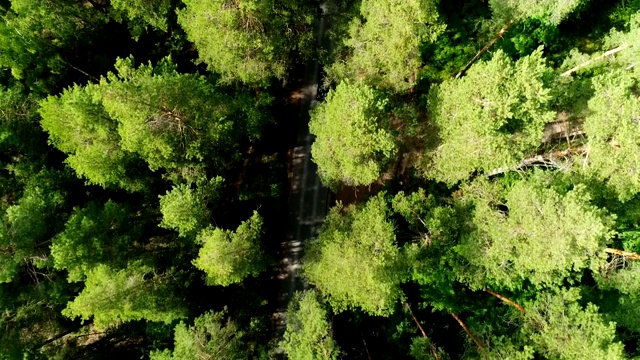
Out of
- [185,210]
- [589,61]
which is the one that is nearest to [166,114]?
[185,210]

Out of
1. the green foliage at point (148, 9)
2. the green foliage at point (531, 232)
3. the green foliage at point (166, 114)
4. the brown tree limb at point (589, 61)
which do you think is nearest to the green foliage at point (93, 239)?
the green foliage at point (166, 114)

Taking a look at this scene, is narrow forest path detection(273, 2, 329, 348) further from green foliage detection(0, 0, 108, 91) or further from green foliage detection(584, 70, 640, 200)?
green foliage detection(584, 70, 640, 200)

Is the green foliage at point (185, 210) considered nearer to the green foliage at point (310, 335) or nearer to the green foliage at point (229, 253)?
the green foliage at point (229, 253)

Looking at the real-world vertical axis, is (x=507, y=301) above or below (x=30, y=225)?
below

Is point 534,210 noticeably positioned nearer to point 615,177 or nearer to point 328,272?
point 615,177

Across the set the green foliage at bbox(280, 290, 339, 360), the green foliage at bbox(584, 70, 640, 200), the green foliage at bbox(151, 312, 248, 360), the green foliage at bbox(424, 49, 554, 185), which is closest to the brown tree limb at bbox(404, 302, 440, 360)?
the green foliage at bbox(280, 290, 339, 360)

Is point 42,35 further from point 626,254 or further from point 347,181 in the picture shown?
point 626,254

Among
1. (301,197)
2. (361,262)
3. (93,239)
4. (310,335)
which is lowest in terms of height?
(310,335)
